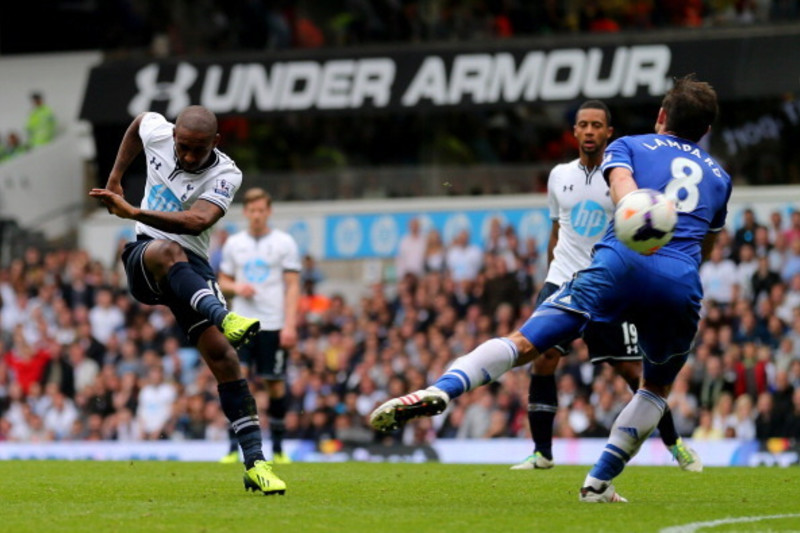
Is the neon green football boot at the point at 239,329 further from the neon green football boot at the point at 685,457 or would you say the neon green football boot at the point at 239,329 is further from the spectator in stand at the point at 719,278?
the spectator in stand at the point at 719,278

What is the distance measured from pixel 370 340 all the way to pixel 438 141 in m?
6.45

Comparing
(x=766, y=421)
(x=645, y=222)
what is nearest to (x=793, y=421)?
(x=766, y=421)

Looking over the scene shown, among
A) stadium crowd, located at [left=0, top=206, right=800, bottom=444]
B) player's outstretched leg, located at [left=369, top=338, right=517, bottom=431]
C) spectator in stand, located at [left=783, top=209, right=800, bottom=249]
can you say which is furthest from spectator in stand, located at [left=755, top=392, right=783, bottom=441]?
player's outstretched leg, located at [left=369, top=338, right=517, bottom=431]

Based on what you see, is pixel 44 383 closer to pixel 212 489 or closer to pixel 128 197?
pixel 128 197

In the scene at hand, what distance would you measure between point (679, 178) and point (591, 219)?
145 inches

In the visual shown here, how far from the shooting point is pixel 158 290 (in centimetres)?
946

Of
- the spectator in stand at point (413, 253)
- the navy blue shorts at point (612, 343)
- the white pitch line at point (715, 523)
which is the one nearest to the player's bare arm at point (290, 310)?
the navy blue shorts at point (612, 343)

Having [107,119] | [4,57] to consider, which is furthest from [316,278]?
[4,57]

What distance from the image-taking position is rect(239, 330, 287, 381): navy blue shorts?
14453 millimetres

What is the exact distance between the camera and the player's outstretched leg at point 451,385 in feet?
24.7

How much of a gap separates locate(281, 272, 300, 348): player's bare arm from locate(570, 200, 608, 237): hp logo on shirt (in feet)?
11.4

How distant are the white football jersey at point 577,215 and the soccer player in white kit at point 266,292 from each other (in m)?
Result: 3.31

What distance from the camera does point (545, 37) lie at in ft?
84.1

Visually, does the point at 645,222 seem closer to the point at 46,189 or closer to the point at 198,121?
the point at 198,121
